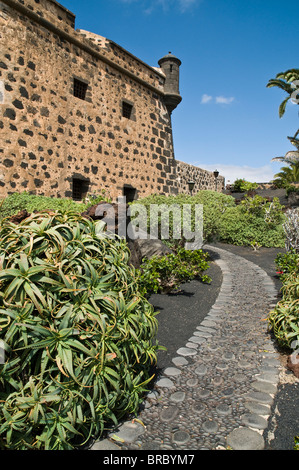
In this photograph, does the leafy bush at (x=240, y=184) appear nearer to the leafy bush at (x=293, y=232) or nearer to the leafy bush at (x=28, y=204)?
the leafy bush at (x=293, y=232)

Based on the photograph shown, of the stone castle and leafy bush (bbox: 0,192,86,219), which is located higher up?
the stone castle

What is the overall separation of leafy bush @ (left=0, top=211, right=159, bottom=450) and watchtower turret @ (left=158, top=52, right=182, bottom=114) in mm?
12352

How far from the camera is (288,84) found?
2444 cm

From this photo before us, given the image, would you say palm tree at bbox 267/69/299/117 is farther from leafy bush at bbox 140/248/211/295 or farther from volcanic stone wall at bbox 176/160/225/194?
leafy bush at bbox 140/248/211/295

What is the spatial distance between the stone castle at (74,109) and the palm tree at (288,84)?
48.4ft

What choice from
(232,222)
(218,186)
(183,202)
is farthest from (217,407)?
(218,186)

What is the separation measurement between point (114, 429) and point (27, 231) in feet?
5.02

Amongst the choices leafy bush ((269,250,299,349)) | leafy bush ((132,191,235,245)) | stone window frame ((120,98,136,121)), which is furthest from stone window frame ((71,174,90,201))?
leafy bush ((269,250,299,349))

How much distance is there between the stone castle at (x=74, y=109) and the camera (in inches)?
290

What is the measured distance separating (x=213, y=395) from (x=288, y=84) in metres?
27.6

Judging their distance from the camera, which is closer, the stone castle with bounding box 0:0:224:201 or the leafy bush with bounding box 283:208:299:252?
the stone castle with bounding box 0:0:224:201

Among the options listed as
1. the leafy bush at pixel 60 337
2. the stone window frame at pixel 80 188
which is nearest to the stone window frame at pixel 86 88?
the stone window frame at pixel 80 188

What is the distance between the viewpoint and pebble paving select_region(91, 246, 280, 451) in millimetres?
2121

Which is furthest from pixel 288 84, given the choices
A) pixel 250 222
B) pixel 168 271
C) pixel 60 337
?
pixel 60 337
